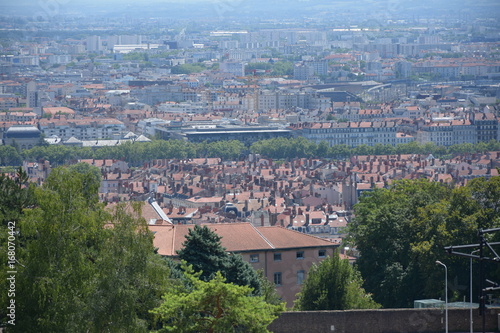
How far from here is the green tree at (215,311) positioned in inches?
588

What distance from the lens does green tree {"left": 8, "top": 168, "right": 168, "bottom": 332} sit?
49.8 ft

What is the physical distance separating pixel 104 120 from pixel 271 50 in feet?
326

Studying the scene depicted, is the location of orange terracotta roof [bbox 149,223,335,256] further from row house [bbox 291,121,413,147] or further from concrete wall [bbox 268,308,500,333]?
row house [bbox 291,121,413,147]

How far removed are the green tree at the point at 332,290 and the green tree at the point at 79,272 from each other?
14.9 feet

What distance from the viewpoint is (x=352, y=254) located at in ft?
102

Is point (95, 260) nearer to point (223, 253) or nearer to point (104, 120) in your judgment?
point (223, 253)

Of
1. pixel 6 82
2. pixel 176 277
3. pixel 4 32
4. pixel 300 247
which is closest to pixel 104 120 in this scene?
pixel 6 82

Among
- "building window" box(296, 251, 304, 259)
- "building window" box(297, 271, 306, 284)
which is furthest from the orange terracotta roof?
"building window" box(297, 271, 306, 284)

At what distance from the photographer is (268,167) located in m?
71.4

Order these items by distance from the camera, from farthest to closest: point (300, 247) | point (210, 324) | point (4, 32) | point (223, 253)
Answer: point (4, 32), point (300, 247), point (223, 253), point (210, 324)

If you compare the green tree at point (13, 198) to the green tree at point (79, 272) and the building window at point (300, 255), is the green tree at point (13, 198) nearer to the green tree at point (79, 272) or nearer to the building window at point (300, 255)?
the green tree at point (79, 272)

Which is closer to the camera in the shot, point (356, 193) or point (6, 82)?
point (356, 193)

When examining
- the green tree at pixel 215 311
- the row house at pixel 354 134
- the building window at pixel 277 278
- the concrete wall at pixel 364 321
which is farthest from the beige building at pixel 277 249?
the row house at pixel 354 134

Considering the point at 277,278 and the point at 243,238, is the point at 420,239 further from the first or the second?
the point at 243,238
